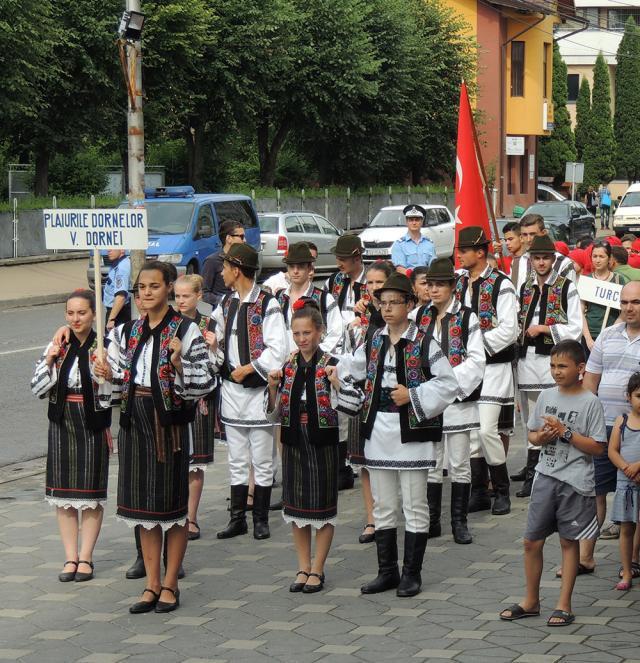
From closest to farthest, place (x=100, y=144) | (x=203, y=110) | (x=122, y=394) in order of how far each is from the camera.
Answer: (x=122, y=394) → (x=203, y=110) → (x=100, y=144)

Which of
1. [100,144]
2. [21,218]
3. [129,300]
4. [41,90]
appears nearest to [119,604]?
[129,300]

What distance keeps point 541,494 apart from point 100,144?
123 feet

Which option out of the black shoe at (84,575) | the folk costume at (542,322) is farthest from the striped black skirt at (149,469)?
the folk costume at (542,322)

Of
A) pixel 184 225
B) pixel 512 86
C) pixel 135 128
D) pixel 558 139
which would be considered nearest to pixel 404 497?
pixel 135 128

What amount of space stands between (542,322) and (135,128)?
25.0 ft

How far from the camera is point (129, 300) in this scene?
42.5 feet

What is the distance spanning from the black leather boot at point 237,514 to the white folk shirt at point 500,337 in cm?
174

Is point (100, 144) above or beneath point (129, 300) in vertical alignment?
above

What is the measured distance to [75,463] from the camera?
304 inches

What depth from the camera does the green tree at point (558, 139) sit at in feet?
230

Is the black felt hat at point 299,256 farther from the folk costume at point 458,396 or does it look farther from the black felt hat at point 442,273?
the black felt hat at point 442,273

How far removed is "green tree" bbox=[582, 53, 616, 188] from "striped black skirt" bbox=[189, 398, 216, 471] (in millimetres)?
68700

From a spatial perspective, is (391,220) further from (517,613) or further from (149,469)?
(517,613)

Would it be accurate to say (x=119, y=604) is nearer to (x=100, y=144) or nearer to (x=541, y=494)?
(x=541, y=494)
